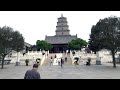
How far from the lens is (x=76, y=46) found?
206 feet

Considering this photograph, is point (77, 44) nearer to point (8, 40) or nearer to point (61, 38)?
point (61, 38)

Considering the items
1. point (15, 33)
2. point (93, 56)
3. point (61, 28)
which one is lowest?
point (93, 56)

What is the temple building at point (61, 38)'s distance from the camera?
73.0 meters

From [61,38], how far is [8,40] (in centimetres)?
4581

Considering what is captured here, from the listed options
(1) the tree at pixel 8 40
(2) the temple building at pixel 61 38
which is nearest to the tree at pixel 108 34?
(1) the tree at pixel 8 40

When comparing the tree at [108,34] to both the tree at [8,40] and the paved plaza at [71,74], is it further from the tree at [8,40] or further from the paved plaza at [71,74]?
the tree at [8,40]

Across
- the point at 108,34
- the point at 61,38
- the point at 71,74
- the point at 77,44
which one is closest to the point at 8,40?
the point at 108,34

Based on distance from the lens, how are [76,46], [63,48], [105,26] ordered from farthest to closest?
[63,48] < [76,46] < [105,26]

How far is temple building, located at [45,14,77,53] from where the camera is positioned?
73.0 metres

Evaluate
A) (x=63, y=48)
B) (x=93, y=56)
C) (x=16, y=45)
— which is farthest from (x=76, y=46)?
(x=16, y=45)

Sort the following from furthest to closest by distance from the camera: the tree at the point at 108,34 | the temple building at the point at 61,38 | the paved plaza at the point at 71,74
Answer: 1. the temple building at the point at 61,38
2. the tree at the point at 108,34
3. the paved plaza at the point at 71,74

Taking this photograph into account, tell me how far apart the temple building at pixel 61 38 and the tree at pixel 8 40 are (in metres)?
39.8
